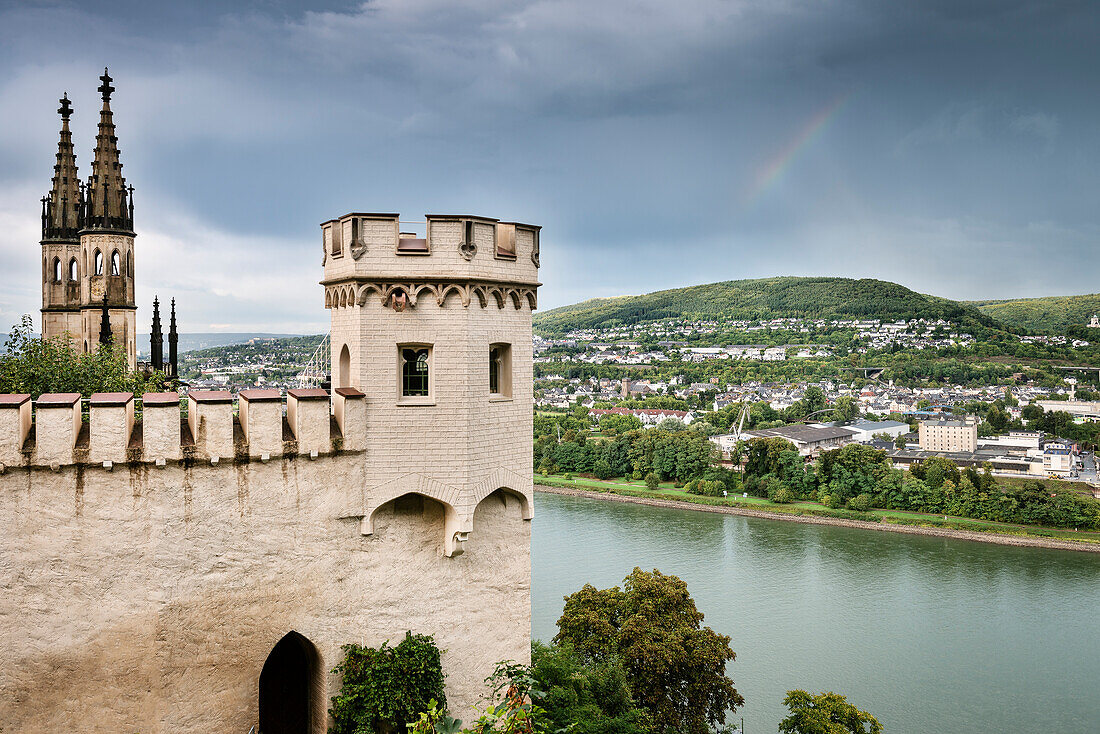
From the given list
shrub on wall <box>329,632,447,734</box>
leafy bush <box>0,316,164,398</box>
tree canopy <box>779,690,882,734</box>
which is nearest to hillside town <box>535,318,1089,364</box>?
tree canopy <box>779,690,882,734</box>

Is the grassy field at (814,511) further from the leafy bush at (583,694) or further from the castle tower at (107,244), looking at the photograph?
the castle tower at (107,244)

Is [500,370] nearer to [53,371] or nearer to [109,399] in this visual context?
[109,399]

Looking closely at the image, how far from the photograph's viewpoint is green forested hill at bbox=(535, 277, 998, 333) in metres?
145

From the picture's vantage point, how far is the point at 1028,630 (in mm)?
25766

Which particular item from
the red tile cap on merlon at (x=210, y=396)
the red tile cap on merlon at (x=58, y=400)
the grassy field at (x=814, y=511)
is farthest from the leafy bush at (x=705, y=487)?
the red tile cap on merlon at (x=58, y=400)

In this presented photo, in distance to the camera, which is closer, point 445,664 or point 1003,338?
point 445,664

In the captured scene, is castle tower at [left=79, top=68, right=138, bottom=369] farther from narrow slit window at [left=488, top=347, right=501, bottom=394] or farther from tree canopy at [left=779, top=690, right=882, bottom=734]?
tree canopy at [left=779, top=690, right=882, bottom=734]

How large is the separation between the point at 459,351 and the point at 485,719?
116 inches

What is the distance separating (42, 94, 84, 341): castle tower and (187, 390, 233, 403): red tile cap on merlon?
35.3 feet

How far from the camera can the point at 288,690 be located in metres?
7.55

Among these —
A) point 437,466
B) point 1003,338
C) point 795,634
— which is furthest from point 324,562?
point 1003,338

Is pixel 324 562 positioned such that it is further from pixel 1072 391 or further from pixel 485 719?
pixel 1072 391

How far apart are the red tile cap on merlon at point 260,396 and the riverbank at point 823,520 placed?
4093cm

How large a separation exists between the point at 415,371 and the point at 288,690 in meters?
3.13
